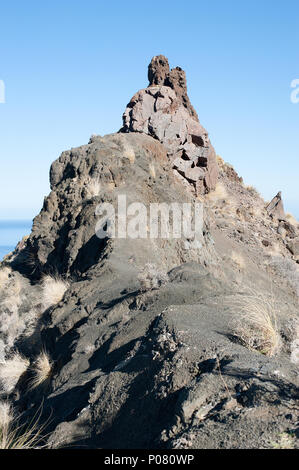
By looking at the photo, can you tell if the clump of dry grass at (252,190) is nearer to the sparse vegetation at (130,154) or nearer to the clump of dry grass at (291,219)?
the clump of dry grass at (291,219)

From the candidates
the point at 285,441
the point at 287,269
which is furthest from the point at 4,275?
the point at 285,441

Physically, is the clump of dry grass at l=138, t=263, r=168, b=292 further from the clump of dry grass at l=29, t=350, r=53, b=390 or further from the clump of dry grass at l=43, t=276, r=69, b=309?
the clump of dry grass at l=43, t=276, r=69, b=309

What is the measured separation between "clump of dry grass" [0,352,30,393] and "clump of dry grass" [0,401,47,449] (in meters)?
0.94

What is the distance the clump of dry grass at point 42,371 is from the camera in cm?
804

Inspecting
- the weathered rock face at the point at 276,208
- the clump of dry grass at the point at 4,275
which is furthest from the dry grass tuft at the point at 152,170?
the weathered rock face at the point at 276,208

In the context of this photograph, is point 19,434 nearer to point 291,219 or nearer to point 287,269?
point 287,269

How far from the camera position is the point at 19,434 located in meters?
5.61

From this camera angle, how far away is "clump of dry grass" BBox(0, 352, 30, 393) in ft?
28.9

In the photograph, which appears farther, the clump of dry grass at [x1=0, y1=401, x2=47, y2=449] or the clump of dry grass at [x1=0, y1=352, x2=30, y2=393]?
the clump of dry grass at [x1=0, y1=352, x2=30, y2=393]

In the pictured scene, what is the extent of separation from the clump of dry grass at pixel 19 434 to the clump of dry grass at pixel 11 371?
3.10 ft

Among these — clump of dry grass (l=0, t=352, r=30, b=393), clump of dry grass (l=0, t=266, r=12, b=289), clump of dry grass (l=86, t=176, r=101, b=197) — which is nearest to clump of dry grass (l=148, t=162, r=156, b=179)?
clump of dry grass (l=86, t=176, r=101, b=197)

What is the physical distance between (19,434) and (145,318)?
2447 millimetres

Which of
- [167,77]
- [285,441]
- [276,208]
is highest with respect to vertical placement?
[167,77]
